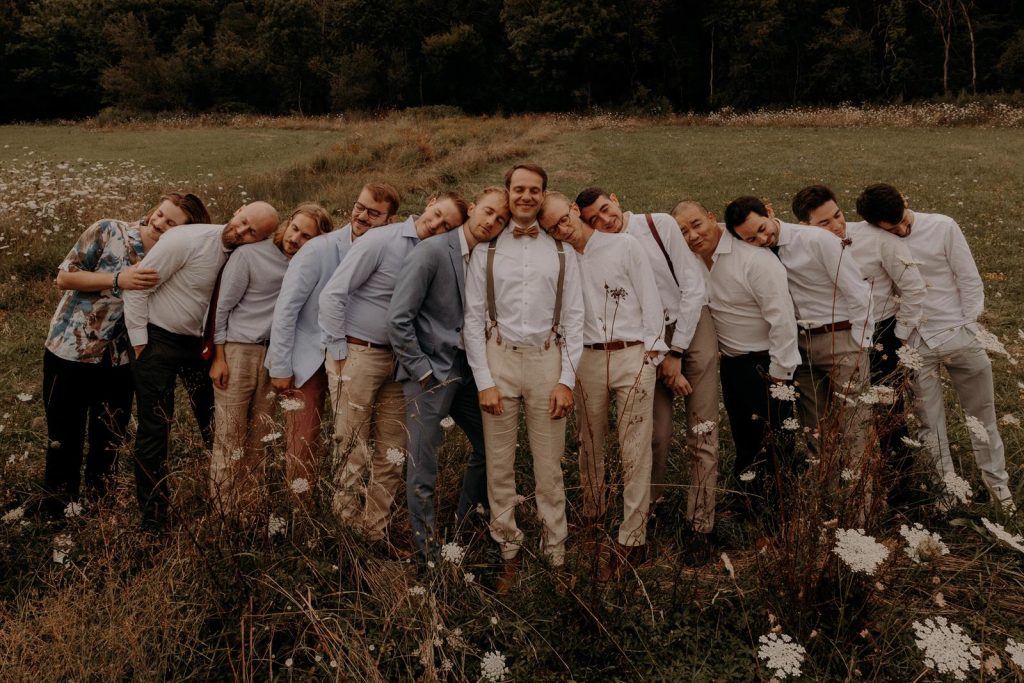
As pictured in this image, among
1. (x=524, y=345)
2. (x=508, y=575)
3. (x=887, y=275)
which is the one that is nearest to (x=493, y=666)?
(x=508, y=575)

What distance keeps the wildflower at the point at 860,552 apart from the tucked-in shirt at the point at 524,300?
5.04ft

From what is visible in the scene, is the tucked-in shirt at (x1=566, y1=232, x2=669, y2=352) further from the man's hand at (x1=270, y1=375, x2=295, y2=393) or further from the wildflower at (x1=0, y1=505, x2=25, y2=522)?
the wildflower at (x1=0, y1=505, x2=25, y2=522)

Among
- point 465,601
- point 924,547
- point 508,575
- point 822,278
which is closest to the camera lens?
point 924,547

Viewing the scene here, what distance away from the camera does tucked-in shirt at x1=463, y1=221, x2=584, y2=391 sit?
3.39 meters

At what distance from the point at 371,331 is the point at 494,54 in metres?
51.9

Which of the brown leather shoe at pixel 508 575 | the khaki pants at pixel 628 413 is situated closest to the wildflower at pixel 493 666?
the brown leather shoe at pixel 508 575

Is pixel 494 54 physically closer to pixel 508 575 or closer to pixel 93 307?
pixel 93 307

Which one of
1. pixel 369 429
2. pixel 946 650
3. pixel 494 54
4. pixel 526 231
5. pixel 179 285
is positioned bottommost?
pixel 946 650

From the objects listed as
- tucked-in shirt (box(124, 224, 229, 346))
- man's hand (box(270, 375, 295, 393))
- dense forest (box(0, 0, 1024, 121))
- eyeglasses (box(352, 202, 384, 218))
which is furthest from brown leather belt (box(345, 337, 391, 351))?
dense forest (box(0, 0, 1024, 121))

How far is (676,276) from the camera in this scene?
381cm

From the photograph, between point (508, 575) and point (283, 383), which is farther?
point (283, 383)

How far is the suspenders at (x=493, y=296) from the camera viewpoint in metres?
3.41

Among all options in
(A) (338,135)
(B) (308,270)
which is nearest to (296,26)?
(A) (338,135)

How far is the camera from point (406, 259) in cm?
357
